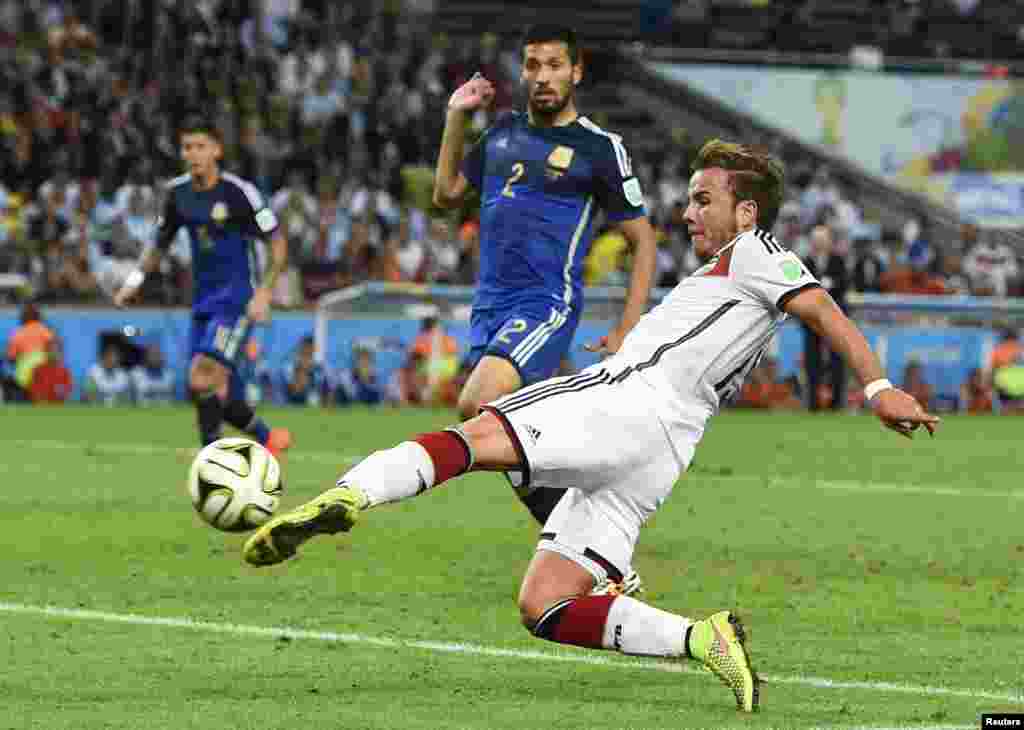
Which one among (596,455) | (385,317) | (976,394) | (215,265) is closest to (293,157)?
(385,317)

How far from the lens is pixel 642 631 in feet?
21.5

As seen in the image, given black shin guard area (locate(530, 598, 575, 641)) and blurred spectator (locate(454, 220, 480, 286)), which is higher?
black shin guard area (locate(530, 598, 575, 641))

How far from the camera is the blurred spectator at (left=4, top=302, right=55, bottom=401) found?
24438mm

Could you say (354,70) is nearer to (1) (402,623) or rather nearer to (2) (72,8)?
(2) (72,8)

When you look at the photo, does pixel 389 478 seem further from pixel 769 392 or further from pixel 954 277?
pixel 954 277

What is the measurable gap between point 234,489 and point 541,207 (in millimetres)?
3521

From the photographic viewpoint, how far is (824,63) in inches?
1516

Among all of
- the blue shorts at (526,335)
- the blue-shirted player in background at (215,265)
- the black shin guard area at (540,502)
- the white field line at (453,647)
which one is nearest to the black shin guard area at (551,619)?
the white field line at (453,647)

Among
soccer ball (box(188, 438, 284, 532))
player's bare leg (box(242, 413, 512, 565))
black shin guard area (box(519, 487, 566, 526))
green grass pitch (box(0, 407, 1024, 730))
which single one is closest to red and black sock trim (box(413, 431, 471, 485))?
player's bare leg (box(242, 413, 512, 565))

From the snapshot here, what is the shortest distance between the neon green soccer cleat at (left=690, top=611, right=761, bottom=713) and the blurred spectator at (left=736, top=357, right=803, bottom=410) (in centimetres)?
2081

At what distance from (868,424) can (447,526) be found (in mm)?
12634

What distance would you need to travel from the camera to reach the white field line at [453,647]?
22.4 ft

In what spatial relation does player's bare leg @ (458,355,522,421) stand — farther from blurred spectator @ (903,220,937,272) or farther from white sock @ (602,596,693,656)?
blurred spectator @ (903,220,937,272)

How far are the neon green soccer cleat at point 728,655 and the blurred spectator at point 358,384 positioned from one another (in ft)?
65.6
